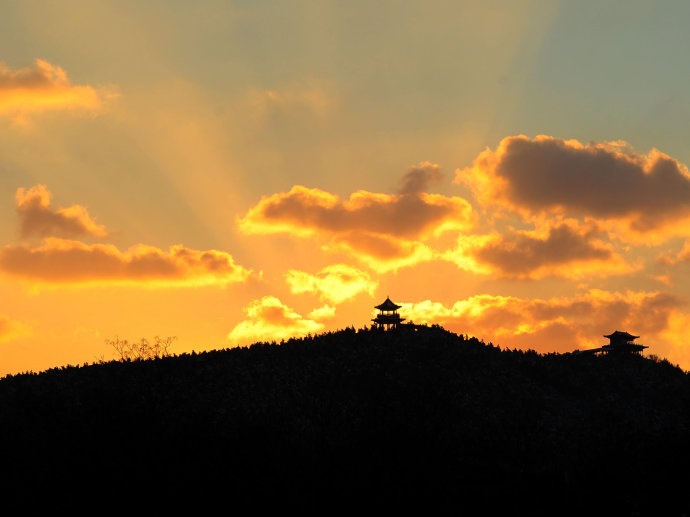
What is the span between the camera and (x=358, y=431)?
78.8m

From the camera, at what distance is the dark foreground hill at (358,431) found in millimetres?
64688

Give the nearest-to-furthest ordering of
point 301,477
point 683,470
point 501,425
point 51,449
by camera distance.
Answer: point 683,470, point 301,477, point 51,449, point 501,425

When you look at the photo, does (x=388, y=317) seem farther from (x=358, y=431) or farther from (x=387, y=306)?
(x=358, y=431)

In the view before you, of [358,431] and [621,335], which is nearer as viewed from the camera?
[358,431]

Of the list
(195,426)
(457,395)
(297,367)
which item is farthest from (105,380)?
(457,395)

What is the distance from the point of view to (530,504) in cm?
6362

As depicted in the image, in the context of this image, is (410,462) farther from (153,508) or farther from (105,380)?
(105,380)

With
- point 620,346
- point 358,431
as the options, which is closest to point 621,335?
point 620,346

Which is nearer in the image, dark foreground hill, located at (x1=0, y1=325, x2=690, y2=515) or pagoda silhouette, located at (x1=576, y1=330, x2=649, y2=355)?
dark foreground hill, located at (x1=0, y1=325, x2=690, y2=515)

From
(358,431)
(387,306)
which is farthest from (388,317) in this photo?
(358,431)

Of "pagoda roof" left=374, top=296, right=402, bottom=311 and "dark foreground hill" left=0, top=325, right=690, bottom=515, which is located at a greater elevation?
"pagoda roof" left=374, top=296, right=402, bottom=311

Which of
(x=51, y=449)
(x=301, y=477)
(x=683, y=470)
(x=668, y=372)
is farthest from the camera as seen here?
(x=668, y=372)

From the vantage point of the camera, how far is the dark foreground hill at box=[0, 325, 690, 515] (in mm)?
64688

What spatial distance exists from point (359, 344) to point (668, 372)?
124ft
